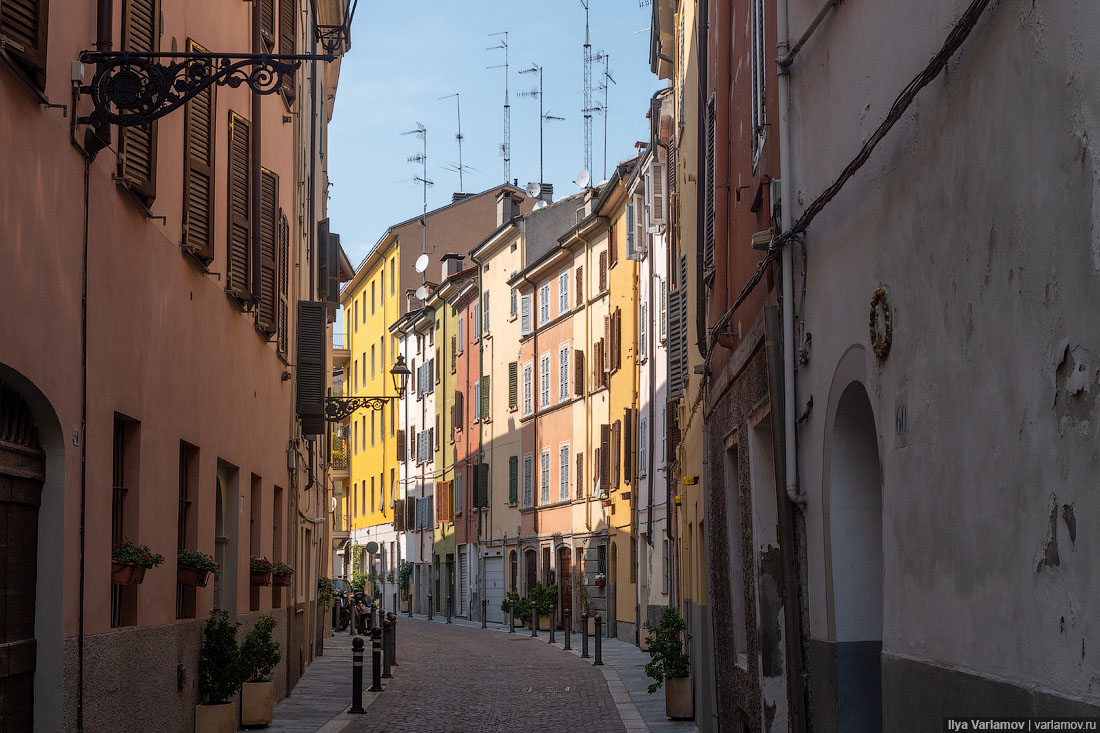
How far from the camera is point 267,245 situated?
52.7 ft

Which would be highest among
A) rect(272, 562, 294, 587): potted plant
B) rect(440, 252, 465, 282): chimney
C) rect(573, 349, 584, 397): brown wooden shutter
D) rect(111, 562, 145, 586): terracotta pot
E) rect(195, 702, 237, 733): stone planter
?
rect(440, 252, 465, 282): chimney

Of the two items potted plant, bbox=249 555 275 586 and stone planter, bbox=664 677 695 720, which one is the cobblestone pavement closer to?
stone planter, bbox=664 677 695 720

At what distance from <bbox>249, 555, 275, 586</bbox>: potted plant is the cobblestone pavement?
6.50 feet

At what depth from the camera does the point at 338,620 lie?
1681 inches

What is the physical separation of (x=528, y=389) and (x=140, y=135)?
3619 centimetres

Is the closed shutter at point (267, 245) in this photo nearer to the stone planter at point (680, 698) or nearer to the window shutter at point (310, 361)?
A: the window shutter at point (310, 361)

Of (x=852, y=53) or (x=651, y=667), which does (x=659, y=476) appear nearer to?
(x=651, y=667)

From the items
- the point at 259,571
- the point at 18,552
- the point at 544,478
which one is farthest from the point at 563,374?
the point at 18,552

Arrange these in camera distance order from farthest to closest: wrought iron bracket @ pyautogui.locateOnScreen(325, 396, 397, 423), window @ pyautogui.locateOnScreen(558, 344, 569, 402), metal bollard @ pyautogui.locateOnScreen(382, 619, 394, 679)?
window @ pyautogui.locateOnScreen(558, 344, 569, 402) < wrought iron bracket @ pyautogui.locateOnScreen(325, 396, 397, 423) < metal bollard @ pyautogui.locateOnScreen(382, 619, 394, 679)

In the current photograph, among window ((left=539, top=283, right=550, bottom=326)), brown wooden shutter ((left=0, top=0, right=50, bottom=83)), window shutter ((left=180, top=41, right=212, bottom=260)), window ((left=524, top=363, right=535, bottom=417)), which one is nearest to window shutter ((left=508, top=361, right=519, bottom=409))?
window ((left=524, top=363, right=535, bottom=417))

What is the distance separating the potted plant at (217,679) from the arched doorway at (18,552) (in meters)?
4.94

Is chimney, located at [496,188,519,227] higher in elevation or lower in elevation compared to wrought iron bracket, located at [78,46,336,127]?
higher

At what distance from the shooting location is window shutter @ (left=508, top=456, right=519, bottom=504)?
154 ft

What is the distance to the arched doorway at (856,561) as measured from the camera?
6.86 m
